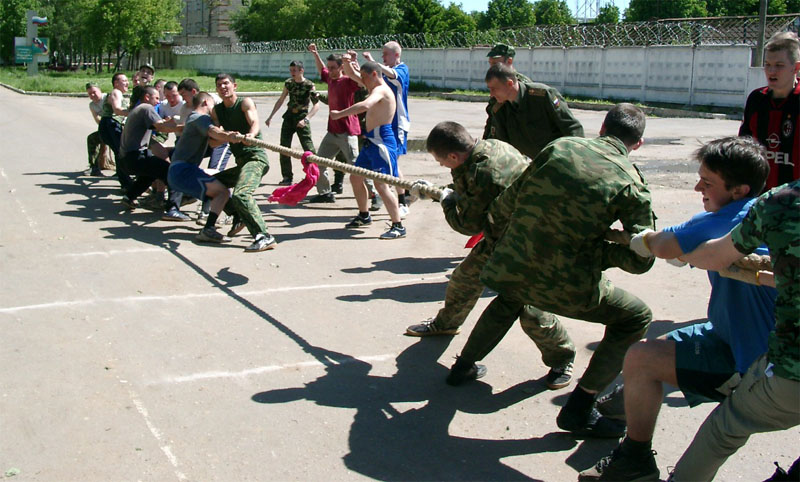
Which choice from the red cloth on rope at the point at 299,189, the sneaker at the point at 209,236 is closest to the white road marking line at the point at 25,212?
the sneaker at the point at 209,236

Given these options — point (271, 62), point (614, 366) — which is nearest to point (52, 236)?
point (614, 366)

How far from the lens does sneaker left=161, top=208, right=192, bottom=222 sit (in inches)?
384

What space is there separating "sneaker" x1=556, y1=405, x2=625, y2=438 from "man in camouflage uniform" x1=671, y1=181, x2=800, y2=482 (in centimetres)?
96

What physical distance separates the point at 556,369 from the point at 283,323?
221 centimetres

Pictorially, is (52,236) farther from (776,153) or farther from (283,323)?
(776,153)

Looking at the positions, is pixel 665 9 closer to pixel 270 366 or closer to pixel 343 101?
pixel 343 101

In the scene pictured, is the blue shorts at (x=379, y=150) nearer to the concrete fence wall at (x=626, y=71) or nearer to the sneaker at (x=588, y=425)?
the sneaker at (x=588, y=425)

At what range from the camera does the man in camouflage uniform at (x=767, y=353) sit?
8.98 feet

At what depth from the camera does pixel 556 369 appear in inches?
192

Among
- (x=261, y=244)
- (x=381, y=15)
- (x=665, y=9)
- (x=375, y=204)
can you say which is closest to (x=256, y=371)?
(x=261, y=244)

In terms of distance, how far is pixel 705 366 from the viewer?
3.40 m

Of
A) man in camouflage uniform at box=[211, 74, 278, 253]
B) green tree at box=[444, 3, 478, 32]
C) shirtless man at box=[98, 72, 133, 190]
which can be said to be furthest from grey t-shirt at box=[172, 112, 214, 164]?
green tree at box=[444, 3, 478, 32]

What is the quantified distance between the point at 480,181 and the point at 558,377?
1326mm

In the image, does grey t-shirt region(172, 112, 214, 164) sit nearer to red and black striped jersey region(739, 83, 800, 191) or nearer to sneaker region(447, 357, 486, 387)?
sneaker region(447, 357, 486, 387)
